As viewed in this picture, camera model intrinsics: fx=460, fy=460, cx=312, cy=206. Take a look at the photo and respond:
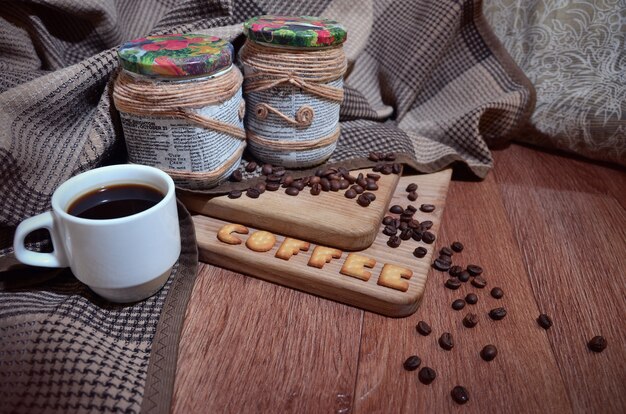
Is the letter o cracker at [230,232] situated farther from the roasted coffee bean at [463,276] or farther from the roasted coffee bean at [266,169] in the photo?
the roasted coffee bean at [463,276]

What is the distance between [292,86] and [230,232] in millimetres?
254

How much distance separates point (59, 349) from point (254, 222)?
1.11ft

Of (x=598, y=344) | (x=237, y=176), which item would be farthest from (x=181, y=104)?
(x=598, y=344)

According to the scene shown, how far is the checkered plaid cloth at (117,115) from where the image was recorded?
507 millimetres

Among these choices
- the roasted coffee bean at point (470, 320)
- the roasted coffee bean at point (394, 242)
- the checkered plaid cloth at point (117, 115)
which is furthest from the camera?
the roasted coffee bean at point (394, 242)

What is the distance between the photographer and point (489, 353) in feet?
1.87

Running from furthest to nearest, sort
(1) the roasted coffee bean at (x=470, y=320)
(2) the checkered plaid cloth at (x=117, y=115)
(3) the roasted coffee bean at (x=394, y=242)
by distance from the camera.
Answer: (3) the roasted coffee bean at (x=394, y=242) < (1) the roasted coffee bean at (x=470, y=320) < (2) the checkered plaid cloth at (x=117, y=115)

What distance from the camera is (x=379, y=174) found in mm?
860

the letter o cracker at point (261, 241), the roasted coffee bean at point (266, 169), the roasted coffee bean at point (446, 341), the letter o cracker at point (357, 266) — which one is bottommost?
the letter o cracker at point (261, 241)

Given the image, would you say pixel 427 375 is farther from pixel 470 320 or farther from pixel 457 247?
pixel 457 247

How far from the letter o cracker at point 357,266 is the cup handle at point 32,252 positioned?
367 mm

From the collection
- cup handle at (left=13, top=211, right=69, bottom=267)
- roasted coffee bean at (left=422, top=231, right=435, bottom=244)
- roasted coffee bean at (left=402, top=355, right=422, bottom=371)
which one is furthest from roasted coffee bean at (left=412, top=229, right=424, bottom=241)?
cup handle at (left=13, top=211, right=69, bottom=267)

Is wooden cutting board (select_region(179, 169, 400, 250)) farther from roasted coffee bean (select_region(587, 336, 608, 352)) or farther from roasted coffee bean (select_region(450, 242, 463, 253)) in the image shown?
roasted coffee bean (select_region(587, 336, 608, 352))

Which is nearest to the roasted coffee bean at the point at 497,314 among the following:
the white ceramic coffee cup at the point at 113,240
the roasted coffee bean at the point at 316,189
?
the roasted coffee bean at the point at 316,189
